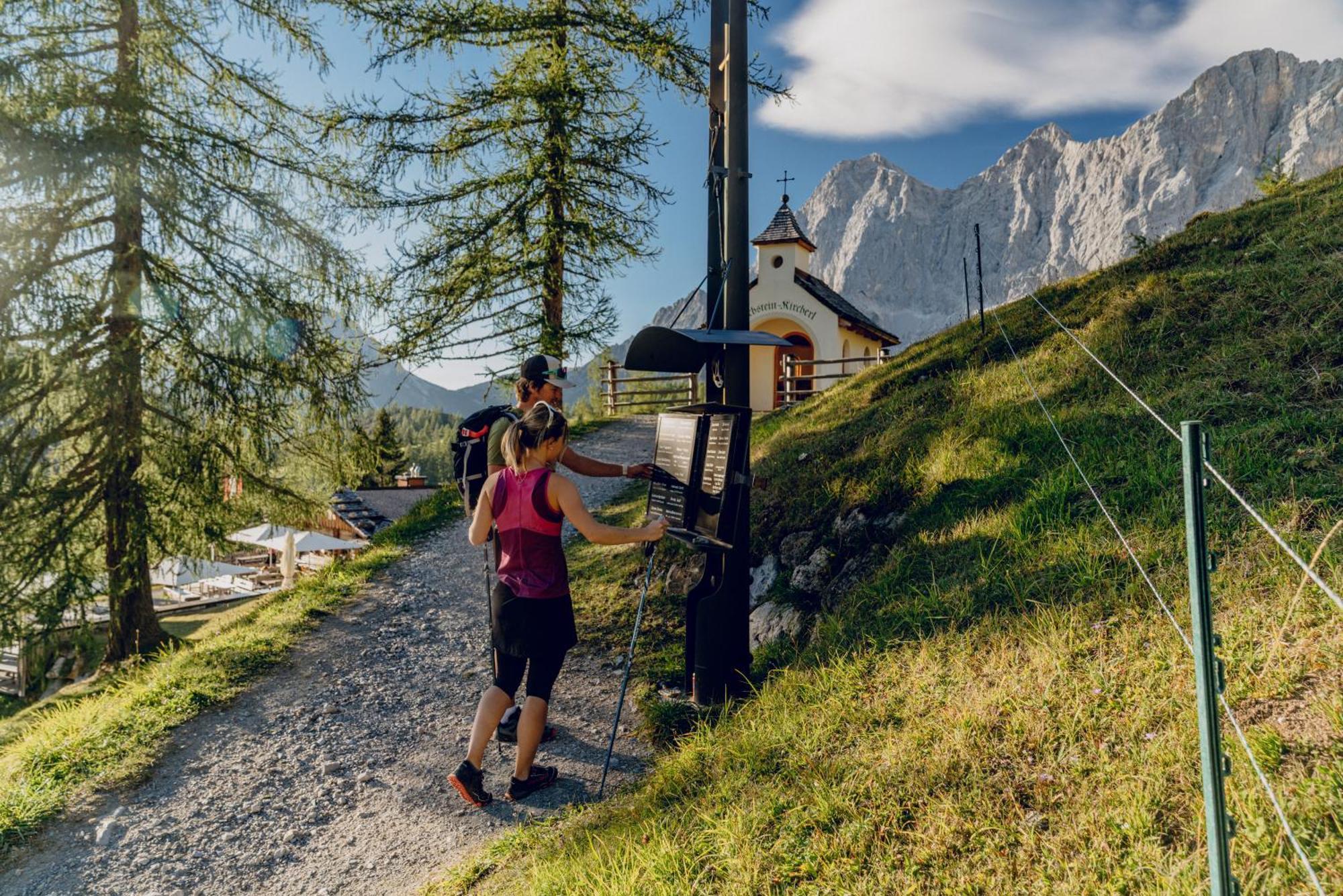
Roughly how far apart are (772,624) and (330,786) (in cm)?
336

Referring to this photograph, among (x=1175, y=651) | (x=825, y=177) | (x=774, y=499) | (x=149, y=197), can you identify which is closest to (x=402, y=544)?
(x=149, y=197)

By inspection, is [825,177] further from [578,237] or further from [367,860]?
[367,860]

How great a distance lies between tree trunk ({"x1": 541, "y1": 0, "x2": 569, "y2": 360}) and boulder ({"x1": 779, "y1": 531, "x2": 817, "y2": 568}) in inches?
342

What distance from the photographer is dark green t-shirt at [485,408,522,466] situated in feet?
14.8

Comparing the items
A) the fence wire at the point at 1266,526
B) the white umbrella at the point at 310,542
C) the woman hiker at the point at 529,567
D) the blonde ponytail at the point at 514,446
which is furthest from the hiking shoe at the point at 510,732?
the white umbrella at the point at 310,542

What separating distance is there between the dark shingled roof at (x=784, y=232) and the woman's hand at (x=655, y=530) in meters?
19.9

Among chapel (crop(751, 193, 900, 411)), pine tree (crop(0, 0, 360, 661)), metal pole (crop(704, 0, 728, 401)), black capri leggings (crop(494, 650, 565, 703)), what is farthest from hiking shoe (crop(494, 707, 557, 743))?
chapel (crop(751, 193, 900, 411))

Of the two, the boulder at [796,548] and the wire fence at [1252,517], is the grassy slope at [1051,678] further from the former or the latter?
the boulder at [796,548]

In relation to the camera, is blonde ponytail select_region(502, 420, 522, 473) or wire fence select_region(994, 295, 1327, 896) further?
blonde ponytail select_region(502, 420, 522, 473)

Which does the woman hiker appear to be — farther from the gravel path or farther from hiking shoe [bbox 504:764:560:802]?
the gravel path

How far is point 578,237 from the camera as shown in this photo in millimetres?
14133

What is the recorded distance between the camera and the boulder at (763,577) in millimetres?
6006

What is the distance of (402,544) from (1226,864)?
1027cm

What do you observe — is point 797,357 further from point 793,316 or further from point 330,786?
point 330,786
